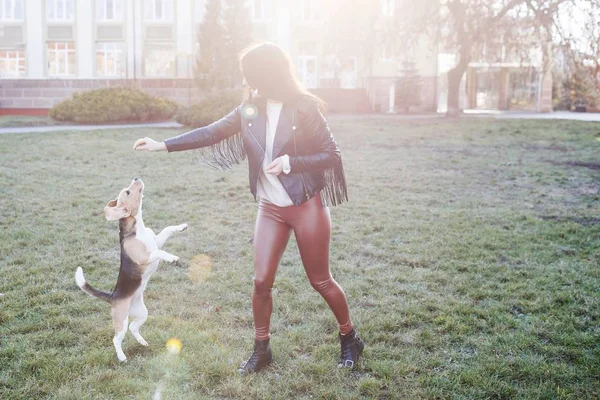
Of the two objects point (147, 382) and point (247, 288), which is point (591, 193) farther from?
point (147, 382)

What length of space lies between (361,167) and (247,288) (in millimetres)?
8524

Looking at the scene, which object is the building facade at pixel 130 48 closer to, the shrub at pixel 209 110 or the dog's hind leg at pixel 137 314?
the shrub at pixel 209 110

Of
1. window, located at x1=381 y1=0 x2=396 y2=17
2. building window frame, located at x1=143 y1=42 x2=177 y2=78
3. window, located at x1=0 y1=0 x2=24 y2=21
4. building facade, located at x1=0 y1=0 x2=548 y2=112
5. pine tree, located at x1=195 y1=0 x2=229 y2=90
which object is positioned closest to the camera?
window, located at x1=381 y1=0 x2=396 y2=17

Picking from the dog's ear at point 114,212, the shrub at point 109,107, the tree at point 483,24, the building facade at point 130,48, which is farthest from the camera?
the building facade at point 130,48

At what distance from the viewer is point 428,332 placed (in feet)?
16.5

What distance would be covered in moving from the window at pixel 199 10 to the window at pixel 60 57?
7.65 metres

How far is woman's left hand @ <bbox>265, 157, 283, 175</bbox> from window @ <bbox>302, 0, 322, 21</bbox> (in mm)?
36548

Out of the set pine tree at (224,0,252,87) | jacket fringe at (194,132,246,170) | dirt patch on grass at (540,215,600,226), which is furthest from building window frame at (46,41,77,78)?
jacket fringe at (194,132,246,170)

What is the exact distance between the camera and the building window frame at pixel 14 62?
121 ft

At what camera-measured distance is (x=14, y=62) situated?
122 feet

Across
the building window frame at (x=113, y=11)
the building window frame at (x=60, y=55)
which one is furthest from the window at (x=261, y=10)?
the building window frame at (x=60, y=55)

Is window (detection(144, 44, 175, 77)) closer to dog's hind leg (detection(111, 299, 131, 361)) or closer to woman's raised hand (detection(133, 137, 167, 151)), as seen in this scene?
woman's raised hand (detection(133, 137, 167, 151))

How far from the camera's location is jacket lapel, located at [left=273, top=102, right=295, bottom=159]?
400cm

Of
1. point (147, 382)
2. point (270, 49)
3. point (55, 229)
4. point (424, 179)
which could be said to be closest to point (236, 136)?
point (270, 49)
